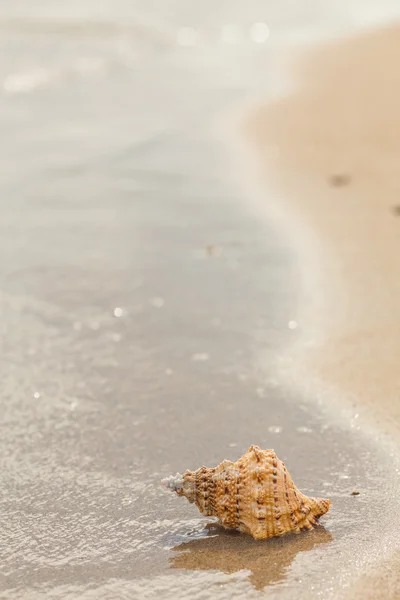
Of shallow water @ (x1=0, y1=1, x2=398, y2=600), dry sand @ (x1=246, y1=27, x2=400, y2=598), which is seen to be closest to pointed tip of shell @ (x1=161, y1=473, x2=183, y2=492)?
shallow water @ (x1=0, y1=1, x2=398, y2=600)

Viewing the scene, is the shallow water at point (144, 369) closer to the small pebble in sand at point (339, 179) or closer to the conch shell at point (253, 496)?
the conch shell at point (253, 496)

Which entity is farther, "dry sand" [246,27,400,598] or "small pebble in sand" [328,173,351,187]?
"small pebble in sand" [328,173,351,187]

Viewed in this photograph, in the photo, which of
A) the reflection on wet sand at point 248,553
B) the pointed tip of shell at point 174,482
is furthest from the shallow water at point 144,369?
the pointed tip of shell at point 174,482

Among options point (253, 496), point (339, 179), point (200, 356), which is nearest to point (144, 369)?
point (200, 356)

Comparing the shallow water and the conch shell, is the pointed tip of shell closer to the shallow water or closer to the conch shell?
the conch shell

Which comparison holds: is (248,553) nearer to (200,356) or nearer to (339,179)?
(200,356)

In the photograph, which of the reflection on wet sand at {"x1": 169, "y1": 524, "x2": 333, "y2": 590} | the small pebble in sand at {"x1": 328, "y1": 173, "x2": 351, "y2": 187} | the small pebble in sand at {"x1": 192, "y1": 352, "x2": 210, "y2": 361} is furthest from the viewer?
the small pebble in sand at {"x1": 328, "y1": 173, "x2": 351, "y2": 187}
